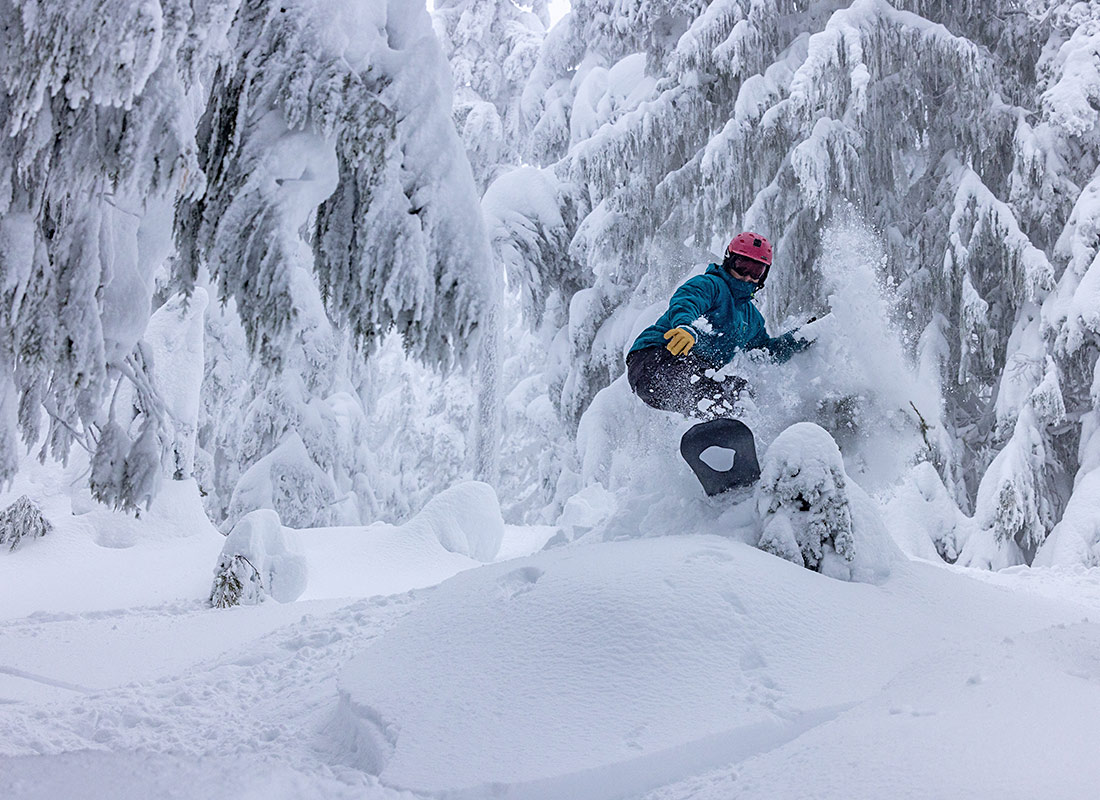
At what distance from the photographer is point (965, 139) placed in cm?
882


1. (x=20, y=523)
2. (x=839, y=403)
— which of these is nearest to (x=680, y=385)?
(x=839, y=403)

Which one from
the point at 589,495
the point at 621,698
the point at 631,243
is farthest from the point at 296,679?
the point at 631,243

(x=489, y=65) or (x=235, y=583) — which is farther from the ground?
(x=489, y=65)

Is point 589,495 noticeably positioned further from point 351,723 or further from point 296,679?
point 351,723

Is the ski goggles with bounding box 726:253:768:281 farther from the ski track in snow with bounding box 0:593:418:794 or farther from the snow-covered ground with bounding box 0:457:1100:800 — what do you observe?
the ski track in snow with bounding box 0:593:418:794

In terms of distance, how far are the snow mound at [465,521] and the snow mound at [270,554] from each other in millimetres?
1574

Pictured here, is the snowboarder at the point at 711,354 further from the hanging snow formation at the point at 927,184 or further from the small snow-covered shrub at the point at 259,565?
the small snow-covered shrub at the point at 259,565

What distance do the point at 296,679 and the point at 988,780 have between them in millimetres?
2778

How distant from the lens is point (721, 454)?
4.00 m

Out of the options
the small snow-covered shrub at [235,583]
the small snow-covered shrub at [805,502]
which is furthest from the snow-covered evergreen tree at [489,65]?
the small snow-covered shrub at [805,502]

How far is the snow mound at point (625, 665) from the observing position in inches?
90.2

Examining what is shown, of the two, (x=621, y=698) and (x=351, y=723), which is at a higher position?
(x=621, y=698)

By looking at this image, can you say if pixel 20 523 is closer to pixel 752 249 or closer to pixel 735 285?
pixel 735 285

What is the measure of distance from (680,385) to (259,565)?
4008 mm
